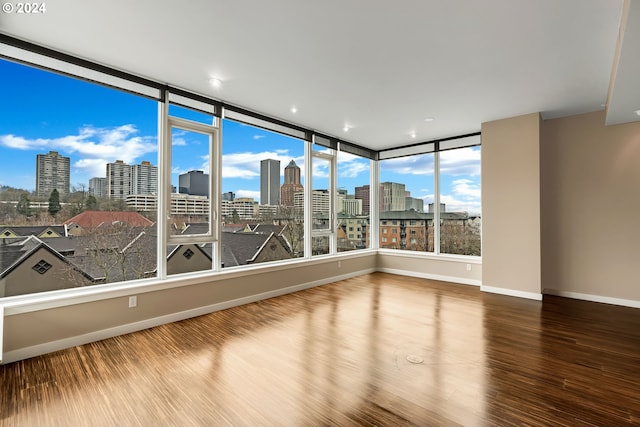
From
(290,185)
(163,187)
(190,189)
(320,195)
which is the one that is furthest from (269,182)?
(163,187)

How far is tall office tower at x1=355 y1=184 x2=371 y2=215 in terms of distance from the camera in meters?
6.88

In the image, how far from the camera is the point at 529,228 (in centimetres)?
457

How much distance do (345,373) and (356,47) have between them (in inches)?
115

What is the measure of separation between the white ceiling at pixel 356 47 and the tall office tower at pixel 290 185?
132cm

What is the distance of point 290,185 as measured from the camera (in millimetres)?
5305

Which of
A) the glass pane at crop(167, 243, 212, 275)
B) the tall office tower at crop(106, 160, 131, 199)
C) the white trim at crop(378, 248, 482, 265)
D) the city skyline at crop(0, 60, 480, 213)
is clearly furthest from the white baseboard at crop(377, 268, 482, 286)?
the tall office tower at crop(106, 160, 131, 199)

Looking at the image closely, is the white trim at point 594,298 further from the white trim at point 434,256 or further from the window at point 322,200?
the window at point 322,200

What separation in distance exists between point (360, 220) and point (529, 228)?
3249 mm

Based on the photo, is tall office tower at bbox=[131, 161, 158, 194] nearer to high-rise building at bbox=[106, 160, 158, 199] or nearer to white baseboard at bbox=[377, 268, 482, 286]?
high-rise building at bbox=[106, 160, 158, 199]

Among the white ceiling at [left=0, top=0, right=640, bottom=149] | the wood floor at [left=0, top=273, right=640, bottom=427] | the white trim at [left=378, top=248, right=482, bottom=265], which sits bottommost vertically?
the wood floor at [left=0, top=273, right=640, bottom=427]

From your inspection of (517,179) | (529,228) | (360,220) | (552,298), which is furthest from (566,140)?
(360,220)

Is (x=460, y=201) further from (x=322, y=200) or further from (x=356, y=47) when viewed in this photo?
(x=356, y=47)

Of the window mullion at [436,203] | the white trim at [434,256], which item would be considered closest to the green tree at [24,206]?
the white trim at [434,256]

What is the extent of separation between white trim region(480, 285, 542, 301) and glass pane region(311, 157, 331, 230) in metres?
2.98
